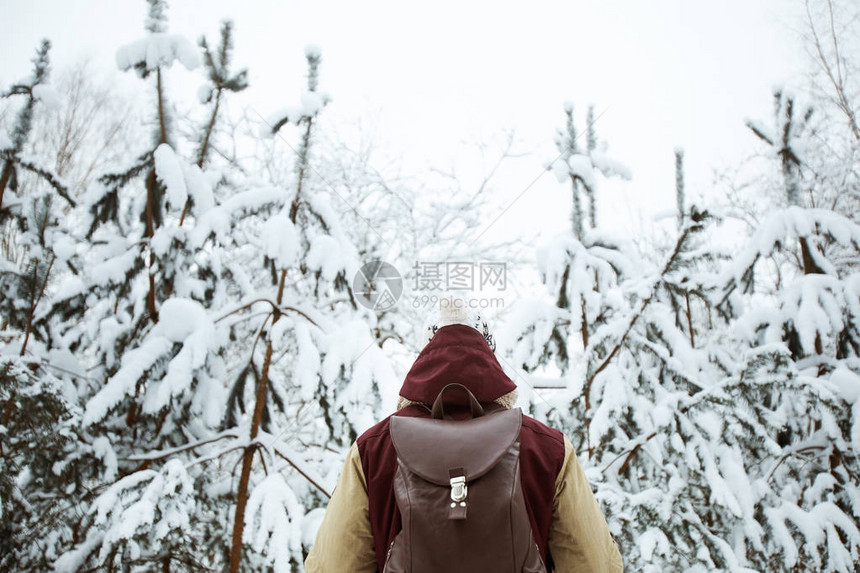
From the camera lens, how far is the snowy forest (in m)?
2.96

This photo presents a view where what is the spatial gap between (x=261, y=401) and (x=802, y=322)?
4153 millimetres

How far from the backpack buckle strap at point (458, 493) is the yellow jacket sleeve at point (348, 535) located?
39 cm

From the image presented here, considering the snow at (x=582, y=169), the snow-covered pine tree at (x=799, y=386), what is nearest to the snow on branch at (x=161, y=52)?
the snow at (x=582, y=169)

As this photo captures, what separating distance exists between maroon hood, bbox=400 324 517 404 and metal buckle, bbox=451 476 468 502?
0.30 metres

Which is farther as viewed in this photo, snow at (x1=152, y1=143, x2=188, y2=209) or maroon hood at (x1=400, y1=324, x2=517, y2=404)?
snow at (x1=152, y1=143, x2=188, y2=209)

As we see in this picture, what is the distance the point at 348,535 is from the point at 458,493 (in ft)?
1.55

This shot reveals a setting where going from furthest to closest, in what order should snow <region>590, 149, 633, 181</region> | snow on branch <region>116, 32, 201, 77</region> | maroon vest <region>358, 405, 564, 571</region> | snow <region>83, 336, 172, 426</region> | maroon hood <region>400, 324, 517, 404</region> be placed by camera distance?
snow <region>590, 149, 633, 181</region> → snow on branch <region>116, 32, 201, 77</region> → snow <region>83, 336, 172, 426</region> → maroon hood <region>400, 324, 517, 404</region> → maroon vest <region>358, 405, 564, 571</region>

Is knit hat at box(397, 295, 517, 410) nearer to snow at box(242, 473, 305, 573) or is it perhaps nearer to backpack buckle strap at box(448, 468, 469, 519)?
backpack buckle strap at box(448, 468, 469, 519)

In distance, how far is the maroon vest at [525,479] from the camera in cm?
135

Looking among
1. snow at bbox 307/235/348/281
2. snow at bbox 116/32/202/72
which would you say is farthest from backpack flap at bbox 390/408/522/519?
snow at bbox 116/32/202/72

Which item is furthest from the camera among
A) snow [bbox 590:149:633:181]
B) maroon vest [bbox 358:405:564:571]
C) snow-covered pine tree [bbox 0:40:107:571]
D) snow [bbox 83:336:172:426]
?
snow [bbox 590:149:633:181]

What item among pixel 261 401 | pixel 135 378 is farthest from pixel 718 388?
pixel 135 378

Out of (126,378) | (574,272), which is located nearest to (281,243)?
(126,378)

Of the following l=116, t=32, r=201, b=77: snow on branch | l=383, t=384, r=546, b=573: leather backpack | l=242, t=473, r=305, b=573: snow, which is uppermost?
l=116, t=32, r=201, b=77: snow on branch
